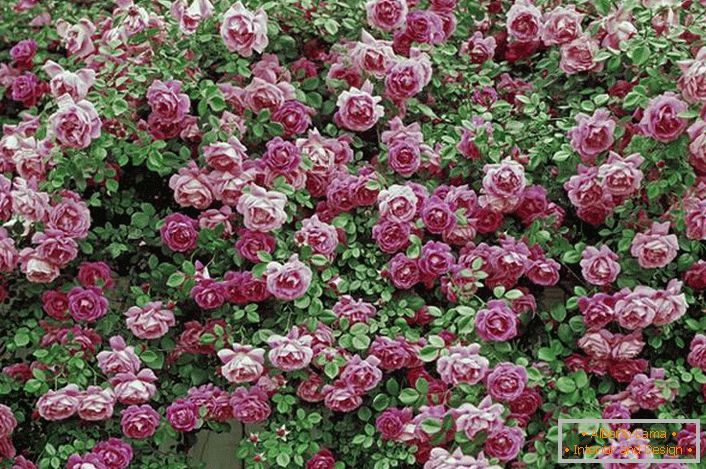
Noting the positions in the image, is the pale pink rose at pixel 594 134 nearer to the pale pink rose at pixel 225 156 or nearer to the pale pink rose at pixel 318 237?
the pale pink rose at pixel 318 237

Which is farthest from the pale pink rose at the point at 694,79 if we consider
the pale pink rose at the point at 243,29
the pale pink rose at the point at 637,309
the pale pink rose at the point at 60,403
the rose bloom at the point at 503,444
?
the pale pink rose at the point at 60,403

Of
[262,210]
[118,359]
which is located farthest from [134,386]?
[262,210]

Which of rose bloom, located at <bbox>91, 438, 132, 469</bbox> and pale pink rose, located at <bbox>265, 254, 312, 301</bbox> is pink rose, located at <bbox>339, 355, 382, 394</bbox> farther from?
rose bloom, located at <bbox>91, 438, 132, 469</bbox>

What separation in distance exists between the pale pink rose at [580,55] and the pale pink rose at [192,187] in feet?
2.68

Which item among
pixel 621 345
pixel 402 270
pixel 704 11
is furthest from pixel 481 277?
pixel 704 11

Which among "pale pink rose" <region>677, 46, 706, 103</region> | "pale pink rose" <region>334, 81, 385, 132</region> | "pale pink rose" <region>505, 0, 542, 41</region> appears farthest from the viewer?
"pale pink rose" <region>505, 0, 542, 41</region>

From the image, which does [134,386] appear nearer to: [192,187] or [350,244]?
[192,187]

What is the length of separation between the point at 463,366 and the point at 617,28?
0.80 metres

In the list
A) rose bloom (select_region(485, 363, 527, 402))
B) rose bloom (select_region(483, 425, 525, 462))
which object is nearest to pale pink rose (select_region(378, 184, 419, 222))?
rose bloom (select_region(485, 363, 527, 402))

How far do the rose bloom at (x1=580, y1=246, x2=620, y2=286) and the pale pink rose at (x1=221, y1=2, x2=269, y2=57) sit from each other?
80 centimetres

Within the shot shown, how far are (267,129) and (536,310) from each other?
69 cm

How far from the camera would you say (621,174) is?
2.02 metres

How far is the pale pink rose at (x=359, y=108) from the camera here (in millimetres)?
2188

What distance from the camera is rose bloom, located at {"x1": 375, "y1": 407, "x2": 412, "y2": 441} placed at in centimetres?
204
